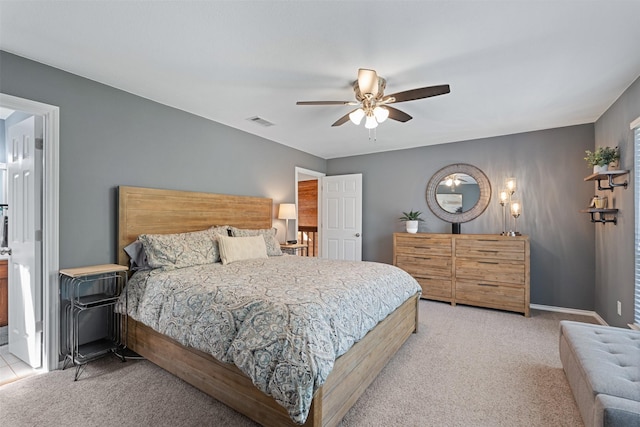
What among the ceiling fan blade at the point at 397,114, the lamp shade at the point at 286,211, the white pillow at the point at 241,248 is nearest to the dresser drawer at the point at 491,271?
the ceiling fan blade at the point at 397,114

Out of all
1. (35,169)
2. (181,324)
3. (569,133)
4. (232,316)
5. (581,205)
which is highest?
(569,133)

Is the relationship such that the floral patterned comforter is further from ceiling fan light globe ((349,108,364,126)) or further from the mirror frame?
the mirror frame

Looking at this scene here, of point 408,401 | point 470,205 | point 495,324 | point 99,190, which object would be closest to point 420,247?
point 470,205

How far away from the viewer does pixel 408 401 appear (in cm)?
207

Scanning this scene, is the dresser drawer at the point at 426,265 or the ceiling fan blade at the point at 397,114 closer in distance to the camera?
the ceiling fan blade at the point at 397,114

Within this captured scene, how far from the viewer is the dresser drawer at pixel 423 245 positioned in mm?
4400

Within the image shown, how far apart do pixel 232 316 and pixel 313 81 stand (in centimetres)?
211

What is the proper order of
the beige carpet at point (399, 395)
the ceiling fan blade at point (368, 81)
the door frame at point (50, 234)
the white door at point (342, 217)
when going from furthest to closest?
the white door at point (342, 217) → the door frame at point (50, 234) → the ceiling fan blade at point (368, 81) → the beige carpet at point (399, 395)

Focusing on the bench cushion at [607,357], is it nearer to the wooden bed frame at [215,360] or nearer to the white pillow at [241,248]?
the wooden bed frame at [215,360]

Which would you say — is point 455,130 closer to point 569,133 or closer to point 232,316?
point 569,133

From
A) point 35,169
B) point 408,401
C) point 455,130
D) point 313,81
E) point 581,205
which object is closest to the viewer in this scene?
point 408,401

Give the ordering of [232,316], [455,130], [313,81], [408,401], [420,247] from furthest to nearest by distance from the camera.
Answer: [420,247]
[455,130]
[313,81]
[408,401]
[232,316]

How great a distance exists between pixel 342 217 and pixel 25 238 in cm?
438

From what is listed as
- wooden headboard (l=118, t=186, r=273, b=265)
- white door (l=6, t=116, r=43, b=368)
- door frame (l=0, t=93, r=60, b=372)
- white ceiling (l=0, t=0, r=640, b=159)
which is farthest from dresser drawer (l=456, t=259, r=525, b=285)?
white door (l=6, t=116, r=43, b=368)
